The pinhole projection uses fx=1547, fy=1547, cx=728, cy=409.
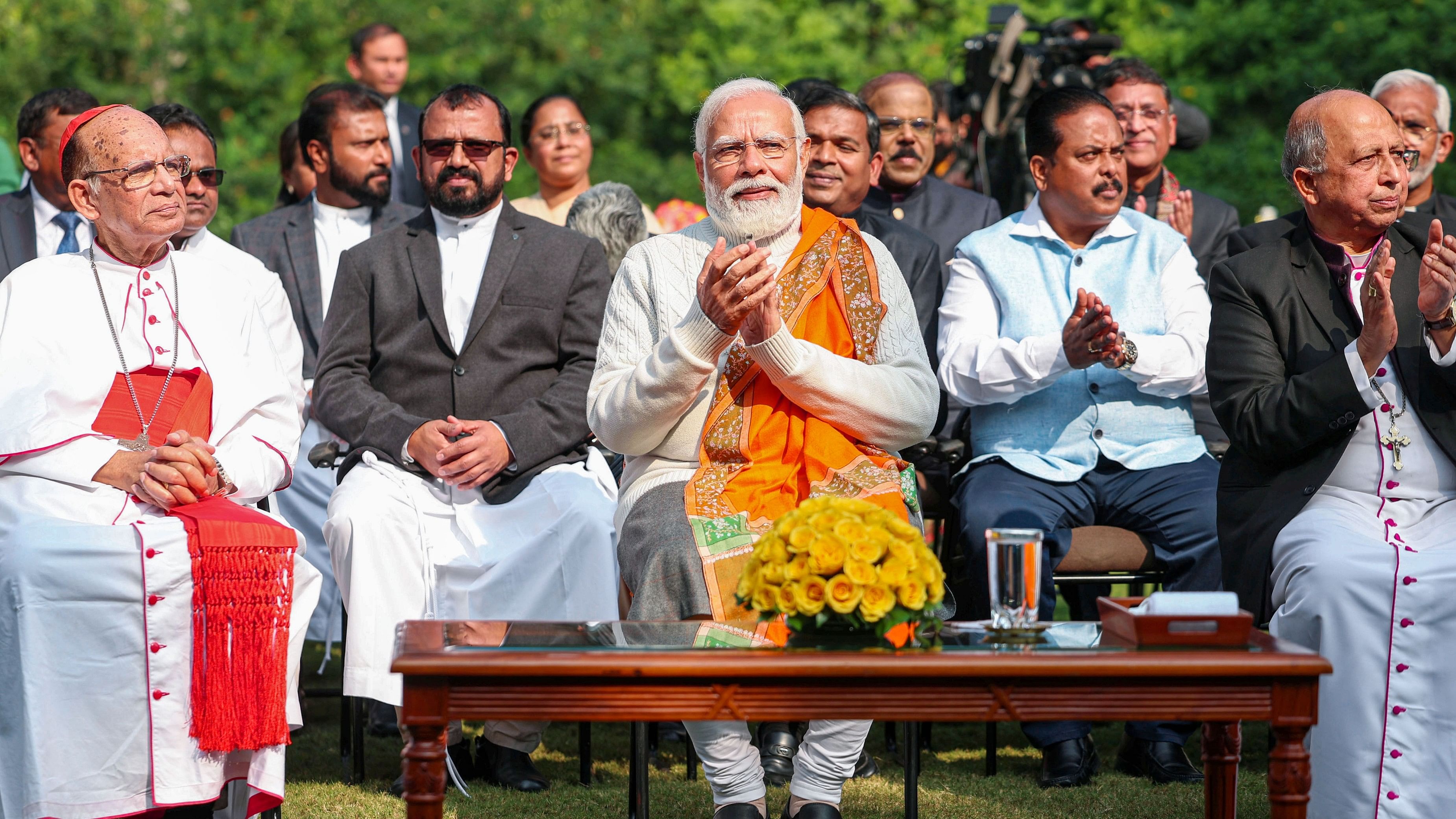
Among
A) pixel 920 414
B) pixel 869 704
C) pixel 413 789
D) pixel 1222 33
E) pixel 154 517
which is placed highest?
pixel 1222 33

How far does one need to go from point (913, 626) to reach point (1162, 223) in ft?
9.49

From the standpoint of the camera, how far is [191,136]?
19.9 ft

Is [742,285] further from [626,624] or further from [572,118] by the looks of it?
[572,118]

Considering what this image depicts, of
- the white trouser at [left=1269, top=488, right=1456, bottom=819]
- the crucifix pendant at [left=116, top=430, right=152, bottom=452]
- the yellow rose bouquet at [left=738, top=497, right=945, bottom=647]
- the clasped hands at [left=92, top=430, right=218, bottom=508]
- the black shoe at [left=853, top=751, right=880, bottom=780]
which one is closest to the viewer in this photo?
the yellow rose bouquet at [left=738, top=497, right=945, bottom=647]

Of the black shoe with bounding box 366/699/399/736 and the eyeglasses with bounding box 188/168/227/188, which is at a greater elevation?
the eyeglasses with bounding box 188/168/227/188

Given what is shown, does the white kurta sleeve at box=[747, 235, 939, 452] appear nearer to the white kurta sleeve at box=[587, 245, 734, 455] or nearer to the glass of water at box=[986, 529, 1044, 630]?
the white kurta sleeve at box=[587, 245, 734, 455]

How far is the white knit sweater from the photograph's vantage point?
15.0ft

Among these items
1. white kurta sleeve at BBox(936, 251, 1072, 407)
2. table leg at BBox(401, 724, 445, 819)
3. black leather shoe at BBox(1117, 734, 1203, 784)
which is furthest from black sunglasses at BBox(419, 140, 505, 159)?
black leather shoe at BBox(1117, 734, 1203, 784)

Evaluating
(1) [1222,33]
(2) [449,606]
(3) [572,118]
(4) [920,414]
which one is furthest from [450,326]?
(1) [1222,33]

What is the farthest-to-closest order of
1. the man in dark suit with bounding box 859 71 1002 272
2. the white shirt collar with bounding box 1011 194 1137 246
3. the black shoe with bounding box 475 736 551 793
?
the man in dark suit with bounding box 859 71 1002 272 < the white shirt collar with bounding box 1011 194 1137 246 < the black shoe with bounding box 475 736 551 793

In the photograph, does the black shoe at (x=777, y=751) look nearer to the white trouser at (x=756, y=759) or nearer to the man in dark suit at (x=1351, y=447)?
the white trouser at (x=756, y=759)

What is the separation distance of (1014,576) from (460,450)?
230cm

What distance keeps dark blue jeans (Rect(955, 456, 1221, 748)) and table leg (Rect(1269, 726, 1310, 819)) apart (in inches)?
65.8

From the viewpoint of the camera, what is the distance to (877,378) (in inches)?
186
